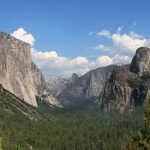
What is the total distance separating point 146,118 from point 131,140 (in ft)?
27.2

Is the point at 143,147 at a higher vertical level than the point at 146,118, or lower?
lower

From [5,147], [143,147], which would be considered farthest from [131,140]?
[5,147]

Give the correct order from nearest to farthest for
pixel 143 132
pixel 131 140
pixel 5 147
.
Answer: pixel 143 132, pixel 131 140, pixel 5 147

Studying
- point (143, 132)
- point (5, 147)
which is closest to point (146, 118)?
point (143, 132)

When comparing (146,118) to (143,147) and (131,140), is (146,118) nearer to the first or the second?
(143,147)

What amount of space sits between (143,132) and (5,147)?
139872 millimetres

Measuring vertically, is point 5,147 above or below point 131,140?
below

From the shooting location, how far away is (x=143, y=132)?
57844 millimetres

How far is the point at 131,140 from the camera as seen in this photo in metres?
65.4

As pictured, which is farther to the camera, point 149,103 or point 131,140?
point 131,140

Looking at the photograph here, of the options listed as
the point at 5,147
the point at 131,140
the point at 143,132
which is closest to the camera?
the point at 143,132

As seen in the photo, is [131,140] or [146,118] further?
[131,140]

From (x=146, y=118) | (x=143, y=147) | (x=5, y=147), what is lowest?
(x=5, y=147)

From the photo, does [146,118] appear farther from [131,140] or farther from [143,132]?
[131,140]
